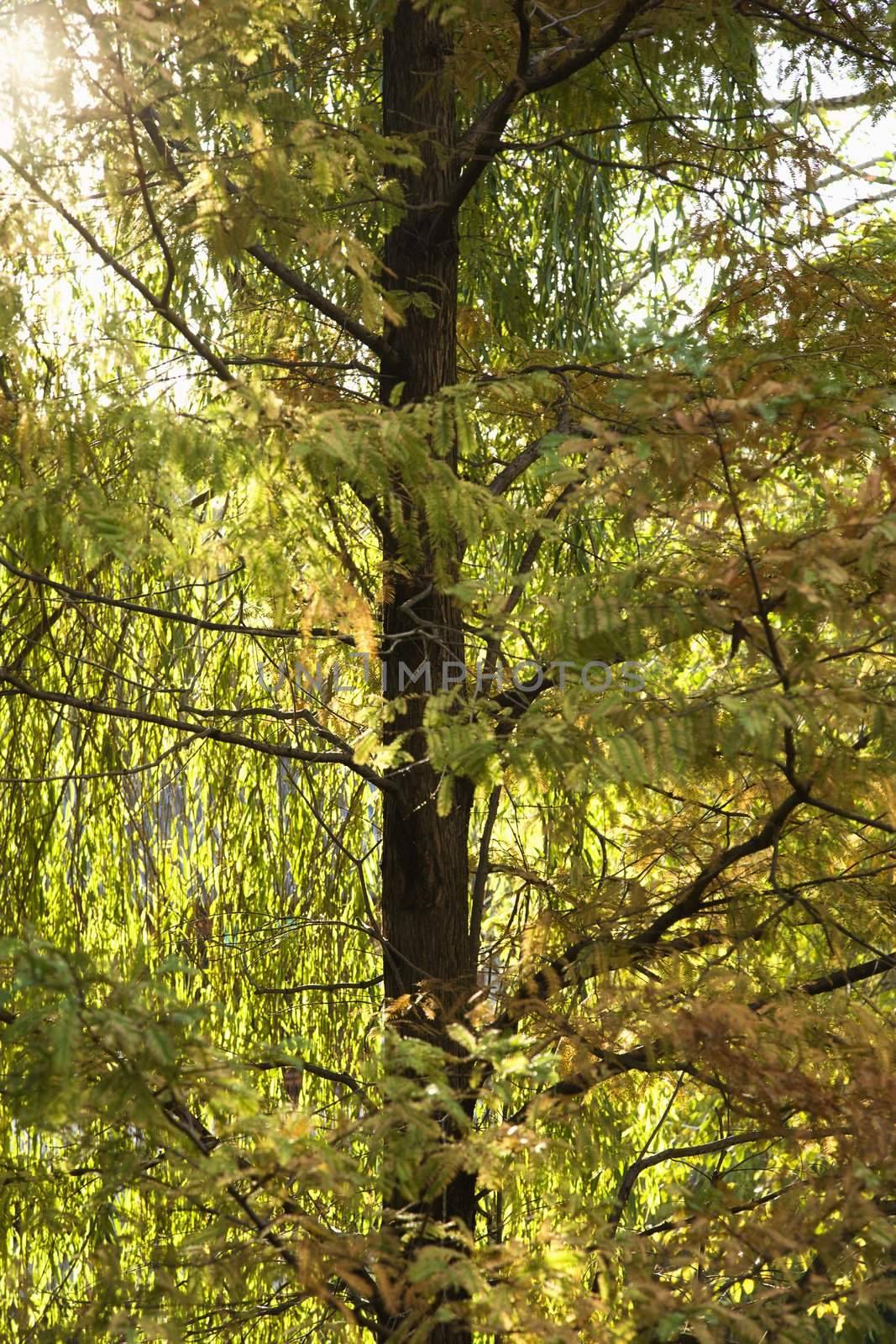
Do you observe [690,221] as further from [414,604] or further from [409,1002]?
[409,1002]

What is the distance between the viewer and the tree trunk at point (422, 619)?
2799 millimetres

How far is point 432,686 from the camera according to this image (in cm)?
278

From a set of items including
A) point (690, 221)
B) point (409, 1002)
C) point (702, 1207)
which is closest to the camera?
point (702, 1207)

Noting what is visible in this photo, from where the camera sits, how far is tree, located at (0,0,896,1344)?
5.95 feet

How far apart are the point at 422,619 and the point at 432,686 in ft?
0.47

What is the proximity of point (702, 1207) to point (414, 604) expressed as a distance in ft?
4.10

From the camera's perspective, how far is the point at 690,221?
330cm

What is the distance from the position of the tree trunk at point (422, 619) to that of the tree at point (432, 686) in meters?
0.01

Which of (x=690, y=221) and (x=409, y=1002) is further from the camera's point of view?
(x=690, y=221)

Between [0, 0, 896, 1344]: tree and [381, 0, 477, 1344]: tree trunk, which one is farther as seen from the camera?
[381, 0, 477, 1344]: tree trunk

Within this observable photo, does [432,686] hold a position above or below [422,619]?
below

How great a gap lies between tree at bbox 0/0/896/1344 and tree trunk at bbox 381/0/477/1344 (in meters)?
0.01

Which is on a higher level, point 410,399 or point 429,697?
point 410,399

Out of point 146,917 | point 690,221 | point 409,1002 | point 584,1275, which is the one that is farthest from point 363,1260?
point 690,221
